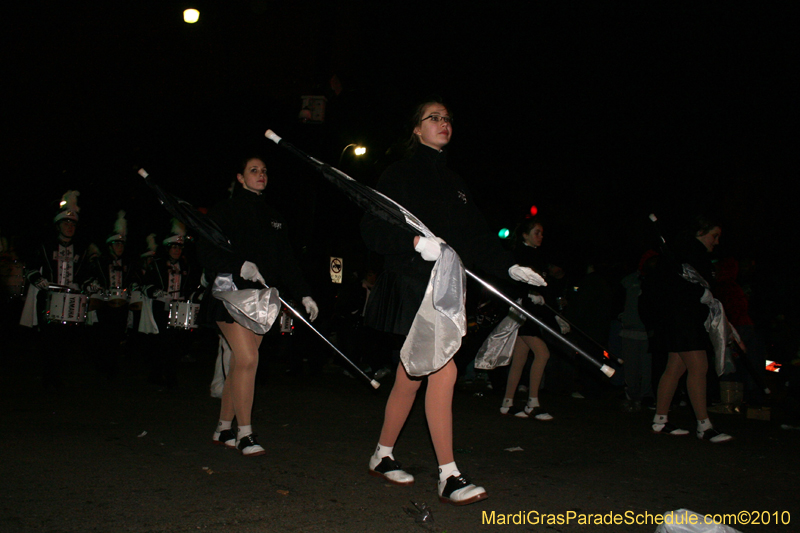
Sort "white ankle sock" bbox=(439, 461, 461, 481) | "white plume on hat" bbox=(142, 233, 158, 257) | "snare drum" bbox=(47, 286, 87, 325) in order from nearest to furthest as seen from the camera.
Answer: "white ankle sock" bbox=(439, 461, 461, 481) < "snare drum" bbox=(47, 286, 87, 325) < "white plume on hat" bbox=(142, 233, 158, 257)

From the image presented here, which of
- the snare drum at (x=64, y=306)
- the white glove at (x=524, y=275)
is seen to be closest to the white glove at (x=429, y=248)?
the white glove at (x=524, y=275)

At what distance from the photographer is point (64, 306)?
300 inches

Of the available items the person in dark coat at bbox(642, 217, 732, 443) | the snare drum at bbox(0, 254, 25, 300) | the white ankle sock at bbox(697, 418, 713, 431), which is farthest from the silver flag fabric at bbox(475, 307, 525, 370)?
the snare drum at bbox(0, 254, 25, 300)

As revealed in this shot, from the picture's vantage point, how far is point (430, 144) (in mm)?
4211

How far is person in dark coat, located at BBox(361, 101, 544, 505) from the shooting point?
12.3ft

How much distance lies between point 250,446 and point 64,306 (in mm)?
4070

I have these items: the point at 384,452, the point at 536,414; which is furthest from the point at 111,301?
the point at 384,452

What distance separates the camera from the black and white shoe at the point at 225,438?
4.91 metres

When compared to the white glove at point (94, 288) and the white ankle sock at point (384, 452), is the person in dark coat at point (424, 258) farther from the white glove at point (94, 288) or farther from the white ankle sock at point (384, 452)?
the white glove at point (94, 288)

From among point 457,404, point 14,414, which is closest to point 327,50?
point 457,404

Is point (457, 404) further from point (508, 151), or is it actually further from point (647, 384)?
point (508, 151)

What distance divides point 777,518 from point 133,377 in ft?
25.3

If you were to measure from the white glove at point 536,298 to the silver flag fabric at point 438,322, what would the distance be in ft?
10.5

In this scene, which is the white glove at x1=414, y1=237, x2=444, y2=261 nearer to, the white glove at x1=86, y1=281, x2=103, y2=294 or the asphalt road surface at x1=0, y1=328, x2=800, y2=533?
the asphalt road surface at x1=0, y1=328, x2=800, y2=533
